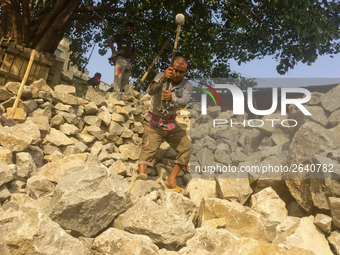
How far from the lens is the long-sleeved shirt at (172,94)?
383cm

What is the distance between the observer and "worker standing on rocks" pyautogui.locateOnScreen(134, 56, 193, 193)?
3822 millimetres

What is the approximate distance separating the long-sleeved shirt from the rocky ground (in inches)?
40.2

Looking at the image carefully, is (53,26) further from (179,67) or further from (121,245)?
(121,245)

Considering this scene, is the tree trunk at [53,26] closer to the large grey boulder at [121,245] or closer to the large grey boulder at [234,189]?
the large grey boulder at [234,189]

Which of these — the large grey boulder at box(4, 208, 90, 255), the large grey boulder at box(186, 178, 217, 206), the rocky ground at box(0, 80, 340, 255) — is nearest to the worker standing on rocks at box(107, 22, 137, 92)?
the rocky ground at box(0, 80, 340, 255)

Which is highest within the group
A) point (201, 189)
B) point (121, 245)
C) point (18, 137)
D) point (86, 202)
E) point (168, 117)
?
point (168, 117)

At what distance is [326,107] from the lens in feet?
16.1

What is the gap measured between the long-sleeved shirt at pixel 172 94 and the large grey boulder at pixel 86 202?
1610mm

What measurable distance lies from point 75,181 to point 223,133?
349cm

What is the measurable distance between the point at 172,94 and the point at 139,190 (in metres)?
1.39

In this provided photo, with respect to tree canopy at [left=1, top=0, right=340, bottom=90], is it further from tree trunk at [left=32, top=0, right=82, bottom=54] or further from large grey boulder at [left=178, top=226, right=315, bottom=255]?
large grey boulder at [left=178, top=226, right=315, bottom=255]

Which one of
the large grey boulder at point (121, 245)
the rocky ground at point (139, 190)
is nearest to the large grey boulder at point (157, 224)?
the rocky ground at point (139, 190)

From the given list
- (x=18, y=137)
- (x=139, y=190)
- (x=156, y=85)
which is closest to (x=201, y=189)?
(x=139, y=190)

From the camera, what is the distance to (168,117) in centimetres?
408
